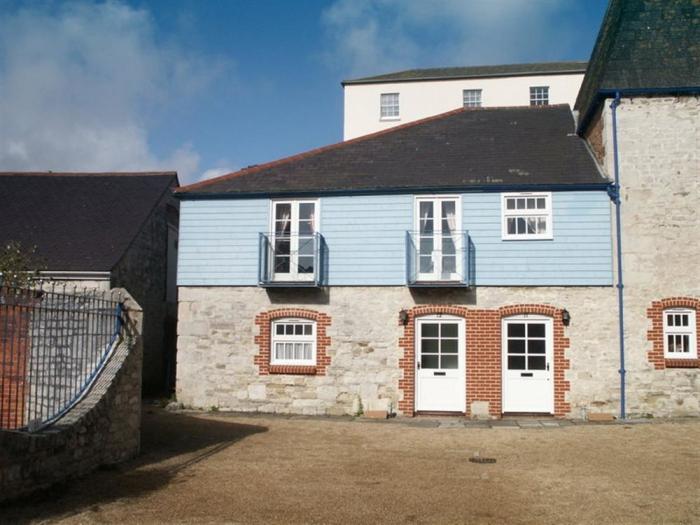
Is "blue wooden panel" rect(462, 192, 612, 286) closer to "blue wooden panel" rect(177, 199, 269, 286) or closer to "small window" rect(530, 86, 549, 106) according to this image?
"blue wooden panel" rect(177, 199, 269, 286)

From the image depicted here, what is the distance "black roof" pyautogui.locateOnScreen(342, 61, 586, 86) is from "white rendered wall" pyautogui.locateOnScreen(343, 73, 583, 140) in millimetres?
218

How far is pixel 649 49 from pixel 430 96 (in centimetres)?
1910

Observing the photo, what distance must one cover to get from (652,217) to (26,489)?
508 inches

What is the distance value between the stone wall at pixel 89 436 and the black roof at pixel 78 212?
26.9 feet

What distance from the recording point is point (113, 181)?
21.2 m

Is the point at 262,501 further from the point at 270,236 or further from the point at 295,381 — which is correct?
the point at 270,236

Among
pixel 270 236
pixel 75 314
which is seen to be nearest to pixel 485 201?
pixel 270 236

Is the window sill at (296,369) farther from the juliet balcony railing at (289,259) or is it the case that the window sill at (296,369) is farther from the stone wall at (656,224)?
the stone wall at (656,224)

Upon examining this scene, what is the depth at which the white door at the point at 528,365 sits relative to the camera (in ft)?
47.8

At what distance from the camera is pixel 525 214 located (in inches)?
594

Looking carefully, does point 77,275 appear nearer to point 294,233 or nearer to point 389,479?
point 294,233

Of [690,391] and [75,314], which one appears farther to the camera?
[690,391]

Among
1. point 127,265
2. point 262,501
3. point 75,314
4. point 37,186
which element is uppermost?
point 37,186

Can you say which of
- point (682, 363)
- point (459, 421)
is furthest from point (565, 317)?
point (459, 421)
